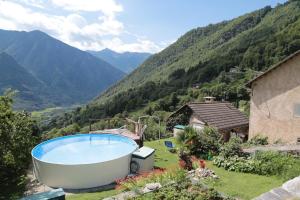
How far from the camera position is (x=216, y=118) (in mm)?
→ 25953

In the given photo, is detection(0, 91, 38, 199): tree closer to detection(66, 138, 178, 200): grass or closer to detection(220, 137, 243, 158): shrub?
detection(66, 138, 178, 200): grass

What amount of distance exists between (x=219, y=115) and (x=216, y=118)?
0.81 meters

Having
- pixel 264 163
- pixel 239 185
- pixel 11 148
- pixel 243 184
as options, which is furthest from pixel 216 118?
pixel 11 148

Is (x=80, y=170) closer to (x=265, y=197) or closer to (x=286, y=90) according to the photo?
(x=265, y=197)

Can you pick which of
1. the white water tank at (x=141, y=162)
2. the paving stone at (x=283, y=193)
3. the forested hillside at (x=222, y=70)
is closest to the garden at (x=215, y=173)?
the white water tank at (x=141, y=162)

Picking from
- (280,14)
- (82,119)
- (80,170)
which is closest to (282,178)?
(80,170)

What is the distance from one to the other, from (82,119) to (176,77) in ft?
151

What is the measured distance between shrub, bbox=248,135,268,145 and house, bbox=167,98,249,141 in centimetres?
277

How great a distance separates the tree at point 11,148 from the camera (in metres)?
13.8

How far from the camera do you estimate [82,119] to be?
116 m

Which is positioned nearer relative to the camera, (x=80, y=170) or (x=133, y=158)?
(x=80, y=170)

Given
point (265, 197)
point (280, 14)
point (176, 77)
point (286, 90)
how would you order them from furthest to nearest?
point (280, 14)
point (176, 77)
point (286, 90)
point (265, 197)

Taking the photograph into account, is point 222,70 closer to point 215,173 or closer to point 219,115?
point 219,115

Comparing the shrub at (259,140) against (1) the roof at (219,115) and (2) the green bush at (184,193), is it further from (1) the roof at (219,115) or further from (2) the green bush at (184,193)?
(2) the green bush at (184,193)
